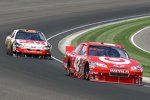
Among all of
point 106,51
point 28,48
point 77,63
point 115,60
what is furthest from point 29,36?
point 115,60

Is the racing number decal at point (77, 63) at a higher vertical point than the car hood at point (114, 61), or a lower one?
lower

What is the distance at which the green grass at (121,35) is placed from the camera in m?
33.1

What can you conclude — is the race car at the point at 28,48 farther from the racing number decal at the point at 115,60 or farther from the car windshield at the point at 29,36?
the racing number decal at the point at 115,60

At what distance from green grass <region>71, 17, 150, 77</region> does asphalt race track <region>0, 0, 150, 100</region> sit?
2.24m

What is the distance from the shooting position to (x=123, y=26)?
4884cm

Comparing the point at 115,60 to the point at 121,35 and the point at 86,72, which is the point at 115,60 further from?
the point at 121,35

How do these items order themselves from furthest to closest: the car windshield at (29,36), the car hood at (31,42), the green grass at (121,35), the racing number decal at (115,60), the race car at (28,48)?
the car windshield at (29,36) < the green grass at (121,35) < the car hood at (31,42) < the race car at (28,48) < the racing number decal at (115,60)

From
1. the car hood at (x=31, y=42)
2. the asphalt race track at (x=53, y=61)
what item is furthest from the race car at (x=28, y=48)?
the asphalt race track at (x=53, y=61)

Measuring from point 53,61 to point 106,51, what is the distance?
8.04 meters

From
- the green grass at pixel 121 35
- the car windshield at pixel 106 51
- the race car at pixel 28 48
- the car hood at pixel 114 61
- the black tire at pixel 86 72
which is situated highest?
the car windshield at pixel 106 51

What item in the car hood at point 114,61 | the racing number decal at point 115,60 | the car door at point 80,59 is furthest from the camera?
the car door at point 80,59

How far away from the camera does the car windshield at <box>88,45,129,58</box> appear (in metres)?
21.7
